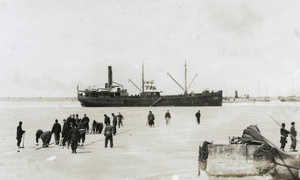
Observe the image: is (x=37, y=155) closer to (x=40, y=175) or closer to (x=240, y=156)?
(x=40, y=175)

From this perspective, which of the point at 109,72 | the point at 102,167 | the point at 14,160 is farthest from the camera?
the point at 109,72

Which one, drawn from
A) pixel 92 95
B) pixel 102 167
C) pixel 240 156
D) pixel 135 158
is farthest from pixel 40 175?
pixel 92 95

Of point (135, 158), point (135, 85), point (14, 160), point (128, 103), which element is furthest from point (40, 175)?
point (135, 85)

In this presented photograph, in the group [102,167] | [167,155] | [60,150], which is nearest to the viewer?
[102,167]

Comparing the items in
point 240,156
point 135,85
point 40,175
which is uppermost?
point 135,85

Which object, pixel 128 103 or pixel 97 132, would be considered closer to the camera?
pixel 97 132

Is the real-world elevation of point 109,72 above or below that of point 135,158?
above

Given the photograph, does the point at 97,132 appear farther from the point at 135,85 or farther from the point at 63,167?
the point at 135,85

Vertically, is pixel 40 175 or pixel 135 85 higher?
pixel 135 85

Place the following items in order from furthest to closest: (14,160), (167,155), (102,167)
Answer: (167,155) → (14,160) → (102,167)
